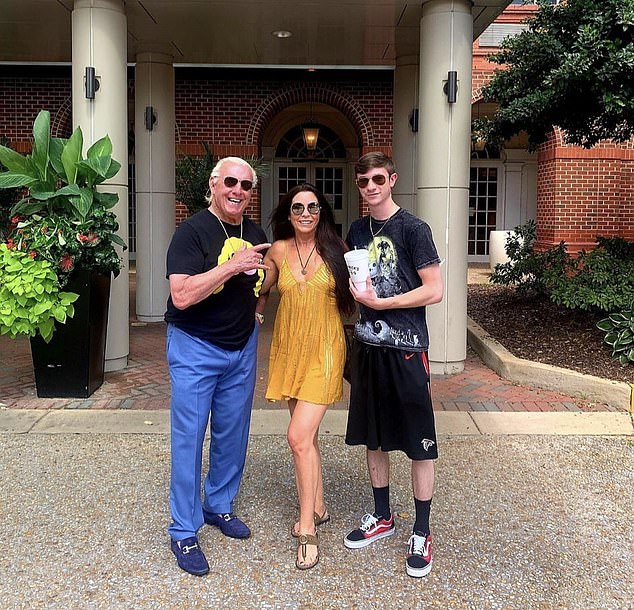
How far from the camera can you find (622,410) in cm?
557

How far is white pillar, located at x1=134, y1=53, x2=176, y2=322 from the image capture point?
29.6 ft

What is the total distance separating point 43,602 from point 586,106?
646 centimetres

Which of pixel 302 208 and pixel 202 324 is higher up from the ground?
pixel 302 208

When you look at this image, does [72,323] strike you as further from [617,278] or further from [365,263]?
[617,278]

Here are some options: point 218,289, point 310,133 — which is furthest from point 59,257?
point 310,133

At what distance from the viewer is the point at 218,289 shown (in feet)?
10.3

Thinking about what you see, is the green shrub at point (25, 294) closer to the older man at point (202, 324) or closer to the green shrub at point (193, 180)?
the older man at point (202, 324)

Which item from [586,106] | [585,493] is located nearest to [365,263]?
[585,493]

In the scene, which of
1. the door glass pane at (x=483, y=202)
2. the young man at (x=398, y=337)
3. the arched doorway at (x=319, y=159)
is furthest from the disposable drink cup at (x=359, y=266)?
the door glass pane at (x=483, y=202)

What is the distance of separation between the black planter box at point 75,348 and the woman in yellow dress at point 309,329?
2.81 meters

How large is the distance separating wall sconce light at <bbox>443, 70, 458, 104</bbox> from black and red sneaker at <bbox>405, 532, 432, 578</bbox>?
435 cm

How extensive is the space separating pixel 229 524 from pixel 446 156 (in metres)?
4.16

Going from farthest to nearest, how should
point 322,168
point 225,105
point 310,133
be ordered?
point 322,168 → point 310,133 → point 225,105

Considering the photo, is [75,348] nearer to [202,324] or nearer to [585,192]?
[202,324]
